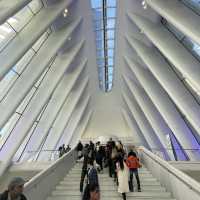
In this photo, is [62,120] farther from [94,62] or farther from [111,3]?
[111,3]

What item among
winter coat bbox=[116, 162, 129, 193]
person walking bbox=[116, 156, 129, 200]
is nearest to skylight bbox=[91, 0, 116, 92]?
person walking bbox=[116, 156, 129, 200]

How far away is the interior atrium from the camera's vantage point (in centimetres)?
1030

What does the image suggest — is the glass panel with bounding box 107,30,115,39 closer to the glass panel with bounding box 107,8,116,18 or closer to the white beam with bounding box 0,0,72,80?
the glass panel with bounding box 107,8,116,18

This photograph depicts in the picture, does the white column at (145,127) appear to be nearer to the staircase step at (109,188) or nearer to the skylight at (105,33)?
the skylight at (105,33)

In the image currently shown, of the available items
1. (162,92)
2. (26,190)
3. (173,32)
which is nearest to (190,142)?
(162,92)

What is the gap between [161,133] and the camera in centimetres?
2169

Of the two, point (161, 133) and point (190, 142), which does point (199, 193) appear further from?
point (161, 133)

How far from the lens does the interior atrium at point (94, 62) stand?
33.8ft

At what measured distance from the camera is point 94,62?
77.6 ft

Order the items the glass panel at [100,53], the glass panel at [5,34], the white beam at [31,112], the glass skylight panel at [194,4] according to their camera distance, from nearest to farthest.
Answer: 1. the glass skylight panel at [194,4]
2. the glass panel at [5,34]
3. the white beam at [31,112]
4. the glass panel at [100,53]

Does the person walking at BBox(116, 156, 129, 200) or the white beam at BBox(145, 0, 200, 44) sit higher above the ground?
the white beam at BBox(145, 0, 200, 44)

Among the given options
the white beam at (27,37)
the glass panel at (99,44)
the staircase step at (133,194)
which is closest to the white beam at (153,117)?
the glass panel at (99,44)

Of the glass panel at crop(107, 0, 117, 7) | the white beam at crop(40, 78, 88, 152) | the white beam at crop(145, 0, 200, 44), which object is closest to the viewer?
the white beam at crop(145, 0, 200, 44)

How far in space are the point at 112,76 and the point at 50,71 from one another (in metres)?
12.2
